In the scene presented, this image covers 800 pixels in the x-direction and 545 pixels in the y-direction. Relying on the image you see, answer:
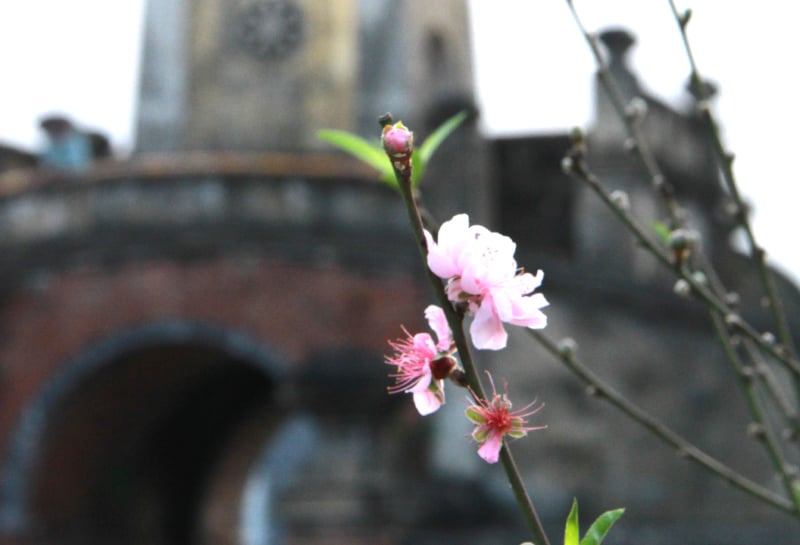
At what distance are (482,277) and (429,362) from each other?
118 mm

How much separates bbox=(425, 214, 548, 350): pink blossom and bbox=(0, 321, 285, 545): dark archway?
10.9 meters

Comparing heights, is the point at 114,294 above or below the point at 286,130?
below

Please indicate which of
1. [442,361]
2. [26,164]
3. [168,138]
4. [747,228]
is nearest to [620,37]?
[168,138]

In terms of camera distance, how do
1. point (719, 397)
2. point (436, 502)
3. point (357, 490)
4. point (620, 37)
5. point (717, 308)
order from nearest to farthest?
1. point (717, 308)
2. point (357, 490)
3. point (436, 502)
4. point (719, 397)
5. point (620, 37)

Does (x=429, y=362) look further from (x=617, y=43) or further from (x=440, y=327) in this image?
(x=617, y=43)

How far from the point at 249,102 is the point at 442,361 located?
1450cm

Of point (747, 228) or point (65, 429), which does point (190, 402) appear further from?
point (747, 228)

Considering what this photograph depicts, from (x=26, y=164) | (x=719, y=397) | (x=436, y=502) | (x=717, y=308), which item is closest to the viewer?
(x=717, y=308)

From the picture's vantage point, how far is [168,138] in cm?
1559

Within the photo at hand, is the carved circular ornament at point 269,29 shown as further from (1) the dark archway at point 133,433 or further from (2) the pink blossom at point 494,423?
(2) the pink blossom at point 494,423

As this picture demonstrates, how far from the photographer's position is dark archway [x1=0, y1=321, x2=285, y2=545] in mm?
12641

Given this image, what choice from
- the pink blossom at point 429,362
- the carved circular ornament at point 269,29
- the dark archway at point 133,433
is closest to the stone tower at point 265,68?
the carved circular ornament at point 269,29

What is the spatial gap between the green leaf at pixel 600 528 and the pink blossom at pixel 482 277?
→ 227 millimetres

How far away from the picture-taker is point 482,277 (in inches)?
52.5
